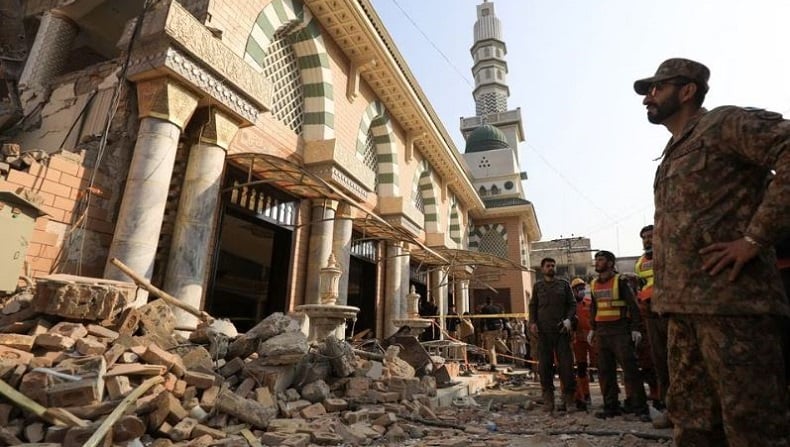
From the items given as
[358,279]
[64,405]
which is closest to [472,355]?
[358,279]

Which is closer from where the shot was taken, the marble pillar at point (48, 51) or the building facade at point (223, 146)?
the building facade at point (223, 146)

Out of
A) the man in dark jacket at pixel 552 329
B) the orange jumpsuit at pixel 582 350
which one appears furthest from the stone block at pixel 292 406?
the orange jumpsuit at pixel 582 350

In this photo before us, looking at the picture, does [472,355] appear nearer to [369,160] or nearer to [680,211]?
[369,160]

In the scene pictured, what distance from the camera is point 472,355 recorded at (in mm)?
11648

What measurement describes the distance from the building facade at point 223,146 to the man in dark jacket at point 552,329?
353cm

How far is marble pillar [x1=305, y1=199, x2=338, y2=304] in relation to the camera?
7273 millimetres

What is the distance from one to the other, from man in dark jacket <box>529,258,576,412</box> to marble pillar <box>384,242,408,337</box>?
562 cm

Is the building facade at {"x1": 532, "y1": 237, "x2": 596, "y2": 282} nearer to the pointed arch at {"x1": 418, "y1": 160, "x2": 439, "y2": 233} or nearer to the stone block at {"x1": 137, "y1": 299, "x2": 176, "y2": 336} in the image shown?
the pointed arch at {"x1": 418, "y1": 160, "x2": 439, "y2": 233}

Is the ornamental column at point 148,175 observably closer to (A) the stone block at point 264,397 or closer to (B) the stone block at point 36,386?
(B) the stone block at point 36,386

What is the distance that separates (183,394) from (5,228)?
6.35ft

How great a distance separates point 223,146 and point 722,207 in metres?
5.13

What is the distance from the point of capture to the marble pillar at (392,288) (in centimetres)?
1016

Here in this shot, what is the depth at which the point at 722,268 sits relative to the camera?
1543mm

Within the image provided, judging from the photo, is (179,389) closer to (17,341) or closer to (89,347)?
(89,347)
